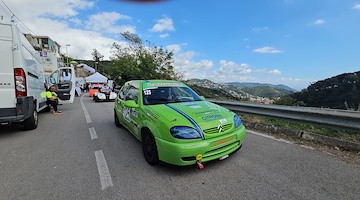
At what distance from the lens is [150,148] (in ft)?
9.25

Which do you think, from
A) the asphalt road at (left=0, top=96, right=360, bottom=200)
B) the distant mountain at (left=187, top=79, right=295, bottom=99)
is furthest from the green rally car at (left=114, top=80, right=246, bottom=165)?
the distant mountain at (left=187, top=79, right=295, bottom=99)

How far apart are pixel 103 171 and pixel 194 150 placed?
1546 mm

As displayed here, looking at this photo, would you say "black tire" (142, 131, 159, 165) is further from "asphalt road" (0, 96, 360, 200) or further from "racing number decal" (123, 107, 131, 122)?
"racing number decal" (123, 107, 131, 122)

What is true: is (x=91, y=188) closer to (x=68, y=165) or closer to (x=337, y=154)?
(x=68, y=165)

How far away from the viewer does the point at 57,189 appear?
2186 mm

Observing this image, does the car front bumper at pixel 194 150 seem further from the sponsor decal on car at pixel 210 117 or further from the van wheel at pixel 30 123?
the van wheel at pixel 30 123

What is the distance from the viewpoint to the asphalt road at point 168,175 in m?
2.07

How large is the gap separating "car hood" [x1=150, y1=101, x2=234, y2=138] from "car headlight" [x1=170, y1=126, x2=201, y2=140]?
0.21 ft

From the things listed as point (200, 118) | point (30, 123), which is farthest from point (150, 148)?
point (30, 123)

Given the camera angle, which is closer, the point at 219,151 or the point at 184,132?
the point at 184,132

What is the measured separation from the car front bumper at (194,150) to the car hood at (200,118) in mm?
117

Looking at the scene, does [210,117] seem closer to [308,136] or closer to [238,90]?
[308,136]

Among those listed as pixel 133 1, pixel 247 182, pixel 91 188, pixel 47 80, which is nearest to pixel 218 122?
pixel 247 182

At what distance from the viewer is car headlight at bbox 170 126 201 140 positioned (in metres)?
2.32
